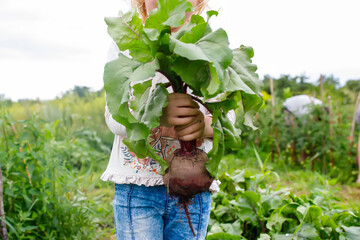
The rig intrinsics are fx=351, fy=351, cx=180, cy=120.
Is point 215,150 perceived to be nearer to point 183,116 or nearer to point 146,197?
point 183,116

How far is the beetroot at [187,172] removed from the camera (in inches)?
46.9

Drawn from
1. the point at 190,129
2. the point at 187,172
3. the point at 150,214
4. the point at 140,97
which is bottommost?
the point at 150,214

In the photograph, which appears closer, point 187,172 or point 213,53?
point 213,53

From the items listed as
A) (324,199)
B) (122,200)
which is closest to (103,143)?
(324,199)

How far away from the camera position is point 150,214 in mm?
1444

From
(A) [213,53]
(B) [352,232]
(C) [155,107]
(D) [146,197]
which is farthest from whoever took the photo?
(B) [352,232]

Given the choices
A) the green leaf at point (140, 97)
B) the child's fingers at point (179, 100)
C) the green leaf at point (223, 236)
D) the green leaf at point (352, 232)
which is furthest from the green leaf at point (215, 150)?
the green leaf at point (352, 232)

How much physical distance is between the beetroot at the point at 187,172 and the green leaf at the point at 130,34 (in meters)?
0.35

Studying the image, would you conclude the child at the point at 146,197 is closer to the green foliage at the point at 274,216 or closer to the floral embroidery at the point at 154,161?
the floral embroidery at the point at 154,161

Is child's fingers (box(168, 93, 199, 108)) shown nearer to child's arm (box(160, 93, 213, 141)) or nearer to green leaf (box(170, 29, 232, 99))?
child's arm (box(160, 93, 213, 141))

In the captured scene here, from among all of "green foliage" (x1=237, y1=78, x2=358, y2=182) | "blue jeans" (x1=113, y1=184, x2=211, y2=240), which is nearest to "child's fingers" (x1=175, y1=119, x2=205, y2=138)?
"blue jeans" (x1=113, y1=184, x2=211, y2=240)

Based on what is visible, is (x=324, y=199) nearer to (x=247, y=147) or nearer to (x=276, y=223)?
(x=276, y=223)

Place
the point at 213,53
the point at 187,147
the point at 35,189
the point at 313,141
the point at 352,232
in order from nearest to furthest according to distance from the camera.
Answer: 1. the point at 213,53
2. the point at 187,147
3. the point at 352,232
4. the point at 35,189
5. the point at 313,141

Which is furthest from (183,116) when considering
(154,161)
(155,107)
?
(154,161)
